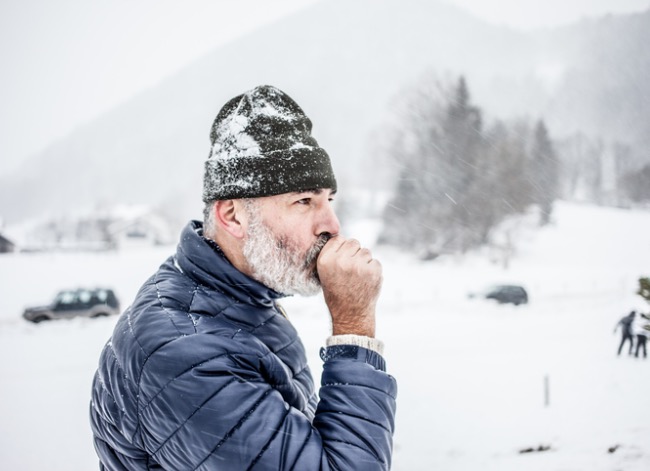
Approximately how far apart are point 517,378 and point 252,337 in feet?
8.22

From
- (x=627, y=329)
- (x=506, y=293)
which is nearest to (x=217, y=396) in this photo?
(x=627, y=329)

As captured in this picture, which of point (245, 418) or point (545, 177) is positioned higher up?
point (545, 177)

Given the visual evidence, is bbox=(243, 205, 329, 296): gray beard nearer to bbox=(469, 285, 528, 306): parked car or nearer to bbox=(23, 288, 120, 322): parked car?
bbox=(469, 285, 528, 306): parked car

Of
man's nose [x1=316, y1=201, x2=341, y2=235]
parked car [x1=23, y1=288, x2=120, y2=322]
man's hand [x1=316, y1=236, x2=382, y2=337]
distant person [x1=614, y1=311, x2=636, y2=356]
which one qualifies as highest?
man's nose [x1=316, y1=201, x2=341, y2=235]

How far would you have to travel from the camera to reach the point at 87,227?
25.9 m

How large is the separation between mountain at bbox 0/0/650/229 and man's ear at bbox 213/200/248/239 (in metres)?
2.89

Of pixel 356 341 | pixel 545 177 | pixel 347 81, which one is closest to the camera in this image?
pixel 356 341

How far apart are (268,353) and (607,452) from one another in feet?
5.16

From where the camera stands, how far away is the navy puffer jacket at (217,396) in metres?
0.69

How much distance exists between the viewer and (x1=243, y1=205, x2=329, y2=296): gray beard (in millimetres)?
976

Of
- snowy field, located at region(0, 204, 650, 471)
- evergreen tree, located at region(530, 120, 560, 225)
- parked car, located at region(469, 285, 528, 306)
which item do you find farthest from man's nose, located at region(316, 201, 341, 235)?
parked car, located at region(469, 285, 528, 306)

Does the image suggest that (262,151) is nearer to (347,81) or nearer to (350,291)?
(350,291)

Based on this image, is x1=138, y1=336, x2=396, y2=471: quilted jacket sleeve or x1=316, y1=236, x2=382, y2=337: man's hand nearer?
x1=138, y1=336, x2=396, y2=471: quilted jacket sleeve

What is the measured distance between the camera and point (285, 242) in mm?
977
